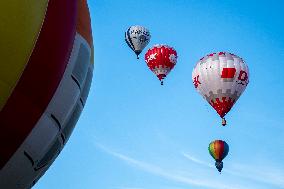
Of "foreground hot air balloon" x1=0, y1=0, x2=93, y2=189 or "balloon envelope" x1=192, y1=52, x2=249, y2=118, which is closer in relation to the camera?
"foreground hot air balloon" x1=0, y1=0, x2=93, y2=189

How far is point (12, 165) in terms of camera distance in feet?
22.2

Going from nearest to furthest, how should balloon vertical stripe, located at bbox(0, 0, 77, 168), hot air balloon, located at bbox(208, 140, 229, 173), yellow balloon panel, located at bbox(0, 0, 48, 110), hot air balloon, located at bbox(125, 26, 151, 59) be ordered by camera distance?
yellow balloon panel, located at bbox(0, 0, 48, 110)
balloon vertical stripe, located at bbox(0, 0, 77, 168)
hot air balloon, located at bbox(208, 140, 229, 173)
hot air balloon, located at bbox(125, 26, 151, 59)

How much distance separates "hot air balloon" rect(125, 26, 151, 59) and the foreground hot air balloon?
2899 centimetres

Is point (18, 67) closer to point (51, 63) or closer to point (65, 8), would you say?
point (51, 63)

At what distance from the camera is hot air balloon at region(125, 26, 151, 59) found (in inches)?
1443

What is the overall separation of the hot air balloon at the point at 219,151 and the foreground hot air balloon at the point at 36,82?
92.6ft

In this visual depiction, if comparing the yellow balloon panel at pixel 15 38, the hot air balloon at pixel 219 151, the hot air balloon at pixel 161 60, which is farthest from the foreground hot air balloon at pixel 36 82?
the hot air balloon at pixel 219 151

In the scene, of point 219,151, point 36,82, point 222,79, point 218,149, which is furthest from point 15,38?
point 218,149

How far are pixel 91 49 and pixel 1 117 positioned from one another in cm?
234

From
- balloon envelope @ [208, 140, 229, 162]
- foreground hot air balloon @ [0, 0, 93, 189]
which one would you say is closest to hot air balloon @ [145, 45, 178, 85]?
balloon envelope @ [208, 140, 229, 162]

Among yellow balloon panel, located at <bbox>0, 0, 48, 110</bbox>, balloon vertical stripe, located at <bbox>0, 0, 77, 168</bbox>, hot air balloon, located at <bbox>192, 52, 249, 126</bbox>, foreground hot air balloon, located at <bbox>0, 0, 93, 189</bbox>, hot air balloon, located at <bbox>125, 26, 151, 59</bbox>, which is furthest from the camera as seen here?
hot air balloon, located at <bbox>125, 26, 151, 59</bbox>

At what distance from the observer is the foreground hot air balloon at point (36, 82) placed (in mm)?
6309

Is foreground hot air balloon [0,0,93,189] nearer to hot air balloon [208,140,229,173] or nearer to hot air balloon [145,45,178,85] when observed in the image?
hot air balloon [145,45,178,85]

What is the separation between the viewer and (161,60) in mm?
33812
